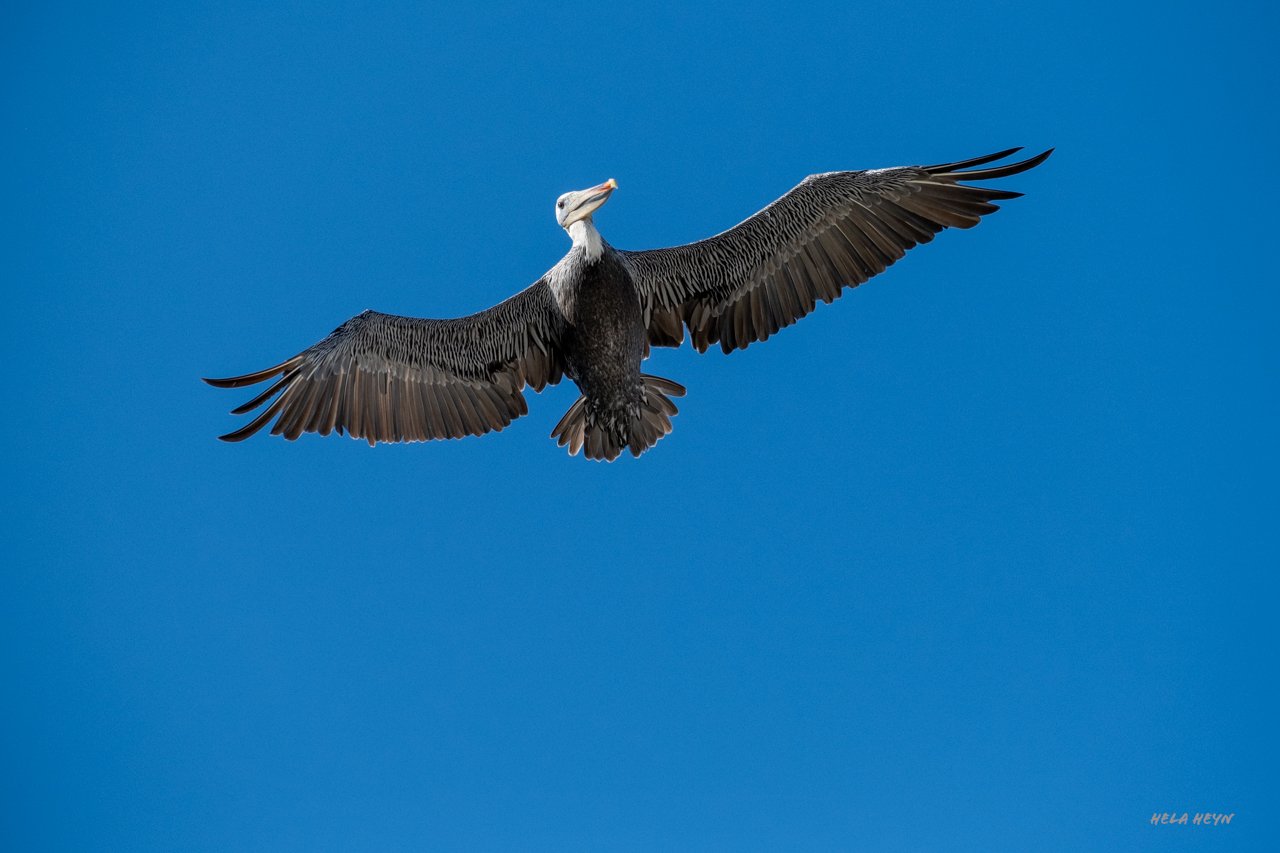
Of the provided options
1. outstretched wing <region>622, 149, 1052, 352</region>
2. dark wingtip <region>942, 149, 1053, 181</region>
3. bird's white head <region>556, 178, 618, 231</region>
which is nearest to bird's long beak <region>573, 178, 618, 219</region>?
bird's white head <region>556, 178, 618, 231</region>

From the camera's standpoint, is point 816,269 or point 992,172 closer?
point 992,172

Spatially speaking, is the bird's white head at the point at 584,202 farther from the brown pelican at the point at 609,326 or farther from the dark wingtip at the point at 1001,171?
the dark wingtip at the point at 1001,171

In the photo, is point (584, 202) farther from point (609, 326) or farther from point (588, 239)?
point (609, 326)

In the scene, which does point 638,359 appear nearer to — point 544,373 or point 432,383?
point 544,373

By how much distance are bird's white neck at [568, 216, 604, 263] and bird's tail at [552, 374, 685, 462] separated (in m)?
1.15

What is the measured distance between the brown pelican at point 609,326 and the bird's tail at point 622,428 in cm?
1

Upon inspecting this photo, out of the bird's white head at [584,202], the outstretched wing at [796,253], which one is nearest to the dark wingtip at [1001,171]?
the outstretched wing at [796,253]

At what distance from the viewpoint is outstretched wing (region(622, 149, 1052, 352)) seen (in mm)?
7105

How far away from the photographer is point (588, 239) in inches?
270

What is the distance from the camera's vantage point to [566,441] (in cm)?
788

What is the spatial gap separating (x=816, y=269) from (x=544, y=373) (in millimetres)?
2243

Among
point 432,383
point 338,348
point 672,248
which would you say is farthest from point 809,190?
point 338,348

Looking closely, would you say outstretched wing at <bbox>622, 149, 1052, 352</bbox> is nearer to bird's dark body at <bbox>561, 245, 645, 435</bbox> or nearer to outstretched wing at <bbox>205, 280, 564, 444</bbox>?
bird's dark body at <bbox>561, 245, 645, 435</bbox>

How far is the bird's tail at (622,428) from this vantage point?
767 cm
